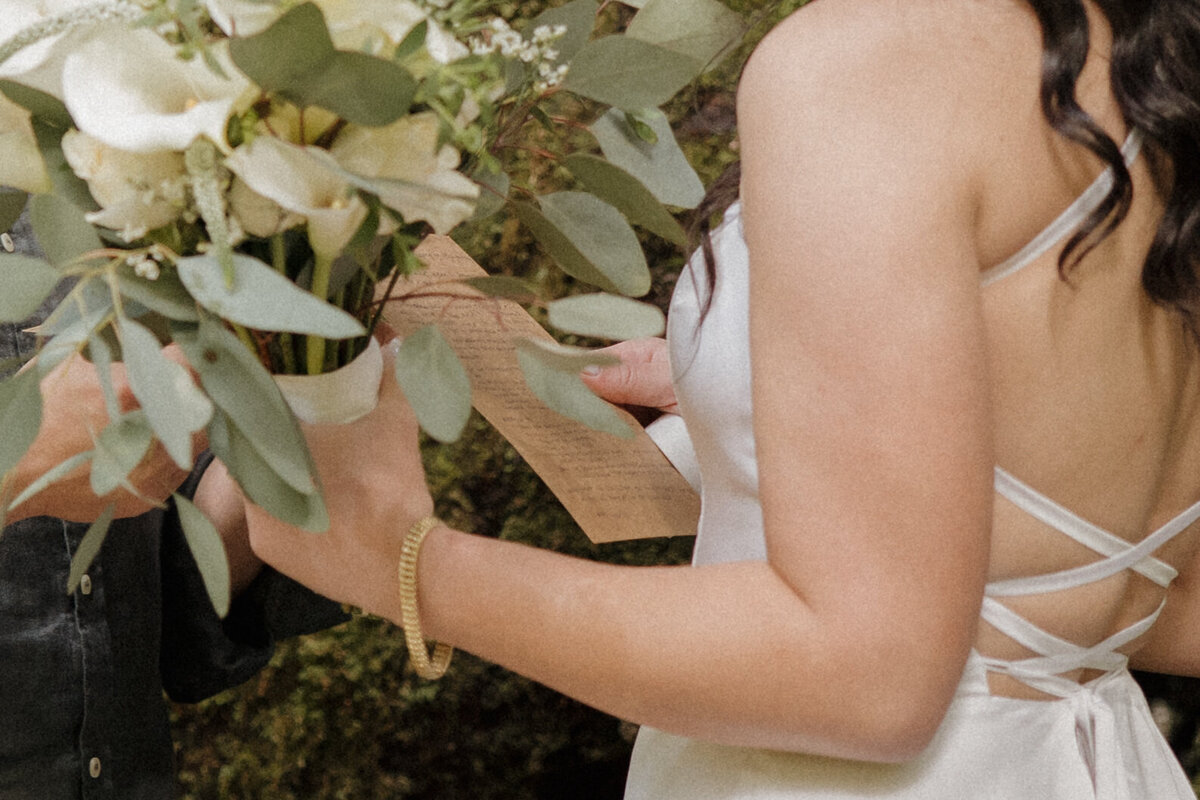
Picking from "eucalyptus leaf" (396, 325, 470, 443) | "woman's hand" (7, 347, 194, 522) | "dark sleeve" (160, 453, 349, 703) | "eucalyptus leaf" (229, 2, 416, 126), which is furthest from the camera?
"dark sleeve" (160, 453, 349, 703)

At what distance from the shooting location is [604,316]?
0.57 metres

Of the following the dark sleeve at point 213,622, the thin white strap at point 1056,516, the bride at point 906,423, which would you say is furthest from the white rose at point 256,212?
the dark sleeve at point 213,622

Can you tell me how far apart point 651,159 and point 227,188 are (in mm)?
352

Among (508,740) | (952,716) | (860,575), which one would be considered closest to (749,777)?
(952,716)

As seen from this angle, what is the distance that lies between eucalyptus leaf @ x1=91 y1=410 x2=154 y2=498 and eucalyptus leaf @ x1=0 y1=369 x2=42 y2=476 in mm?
47

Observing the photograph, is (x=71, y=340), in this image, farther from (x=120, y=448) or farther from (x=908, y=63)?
(x=908, y=63)

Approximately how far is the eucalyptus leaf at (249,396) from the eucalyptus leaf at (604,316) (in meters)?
0.16

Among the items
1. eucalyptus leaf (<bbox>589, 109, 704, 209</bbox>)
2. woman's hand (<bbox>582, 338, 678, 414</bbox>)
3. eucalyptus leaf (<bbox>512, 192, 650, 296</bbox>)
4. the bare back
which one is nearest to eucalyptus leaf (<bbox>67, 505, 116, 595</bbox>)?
eucalyptus leaf (<bbox>512, 192, 650, 296</bbox>)

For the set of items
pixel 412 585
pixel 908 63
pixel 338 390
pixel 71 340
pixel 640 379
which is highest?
pixel 908 63

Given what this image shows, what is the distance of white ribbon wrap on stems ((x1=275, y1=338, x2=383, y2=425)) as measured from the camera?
67cm

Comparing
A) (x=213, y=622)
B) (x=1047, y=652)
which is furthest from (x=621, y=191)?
(x=213, y=622)

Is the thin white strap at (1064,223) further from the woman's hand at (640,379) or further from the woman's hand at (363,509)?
the woman's hand at (640,379)

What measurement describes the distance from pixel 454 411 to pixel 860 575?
0.86 feet

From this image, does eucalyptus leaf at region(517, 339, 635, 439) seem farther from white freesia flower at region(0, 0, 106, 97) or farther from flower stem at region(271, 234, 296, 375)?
white freesia flower at region(0, 0, 106, 97)
